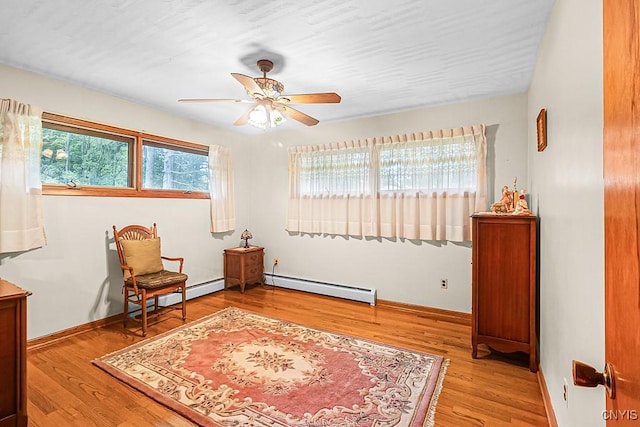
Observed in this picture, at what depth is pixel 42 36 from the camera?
221cm

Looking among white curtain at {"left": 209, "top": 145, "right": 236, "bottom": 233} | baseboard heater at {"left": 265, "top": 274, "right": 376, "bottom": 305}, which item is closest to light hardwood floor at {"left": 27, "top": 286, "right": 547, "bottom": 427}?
baseboard heater at {"left": 265, "top": 274, "right": 376, "bottom": 305}

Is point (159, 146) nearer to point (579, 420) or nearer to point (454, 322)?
point (454, 322)

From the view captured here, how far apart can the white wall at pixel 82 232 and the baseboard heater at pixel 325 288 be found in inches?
53.8

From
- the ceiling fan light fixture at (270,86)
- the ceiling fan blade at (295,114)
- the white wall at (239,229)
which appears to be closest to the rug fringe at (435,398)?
the white wall at (239,229)

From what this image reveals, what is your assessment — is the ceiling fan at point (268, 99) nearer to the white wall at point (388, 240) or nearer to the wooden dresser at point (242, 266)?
the white wall at point (388, 240)

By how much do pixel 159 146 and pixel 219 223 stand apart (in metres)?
1.35

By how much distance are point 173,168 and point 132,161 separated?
55 centimetres

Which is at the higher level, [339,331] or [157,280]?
[157,280]

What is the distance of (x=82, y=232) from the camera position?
3143 millimetres

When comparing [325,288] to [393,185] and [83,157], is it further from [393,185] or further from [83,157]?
[83,157]

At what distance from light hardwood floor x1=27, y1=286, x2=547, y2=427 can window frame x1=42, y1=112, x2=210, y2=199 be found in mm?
1474

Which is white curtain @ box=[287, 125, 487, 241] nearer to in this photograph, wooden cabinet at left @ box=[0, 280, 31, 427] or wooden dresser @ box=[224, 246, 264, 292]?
wooden dresser @ box=[224, 246, 264, 292]

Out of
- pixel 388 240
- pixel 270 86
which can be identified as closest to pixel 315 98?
pixel 270 86

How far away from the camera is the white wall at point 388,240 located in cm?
333
